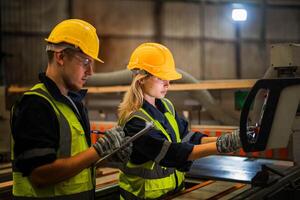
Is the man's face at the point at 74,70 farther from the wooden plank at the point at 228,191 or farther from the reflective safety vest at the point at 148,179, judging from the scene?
the wooden plank at the point at 228,191

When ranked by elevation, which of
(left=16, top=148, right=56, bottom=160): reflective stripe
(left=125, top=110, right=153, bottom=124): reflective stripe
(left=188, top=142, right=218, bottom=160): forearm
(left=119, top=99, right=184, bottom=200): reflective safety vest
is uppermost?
(left=125, top=110, right=153, bottom=124): reflective stripe

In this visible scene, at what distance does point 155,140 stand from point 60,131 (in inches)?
25.6

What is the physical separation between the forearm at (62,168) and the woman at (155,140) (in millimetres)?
561

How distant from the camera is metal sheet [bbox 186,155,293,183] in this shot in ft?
10.1

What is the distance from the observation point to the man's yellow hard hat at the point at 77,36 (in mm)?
2137

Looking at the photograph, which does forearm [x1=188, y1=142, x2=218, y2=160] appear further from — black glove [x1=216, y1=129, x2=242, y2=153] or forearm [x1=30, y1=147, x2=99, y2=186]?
forearm [x1=30, y1=147, x2=99, y2=186]

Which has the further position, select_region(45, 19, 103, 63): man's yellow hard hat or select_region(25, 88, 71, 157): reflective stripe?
select_region(45, 19, 103, 63): man's yellow hard hat

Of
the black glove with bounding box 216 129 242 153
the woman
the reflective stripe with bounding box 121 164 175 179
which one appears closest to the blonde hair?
the woman

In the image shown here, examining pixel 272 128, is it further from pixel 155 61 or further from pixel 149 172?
pixel 155 61

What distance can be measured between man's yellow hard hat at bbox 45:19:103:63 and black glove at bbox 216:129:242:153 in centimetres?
89

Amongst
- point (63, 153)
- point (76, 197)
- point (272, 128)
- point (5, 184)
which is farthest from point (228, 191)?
point (5, 184)

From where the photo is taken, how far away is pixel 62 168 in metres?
1.90

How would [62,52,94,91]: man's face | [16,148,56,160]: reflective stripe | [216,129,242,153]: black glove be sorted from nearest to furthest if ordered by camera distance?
[16,148,56,160]: reflective stripe, [62,52,94,91]: man's face, [216,129,242,153]: black glove

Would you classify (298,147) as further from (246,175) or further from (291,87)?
(291,87)
